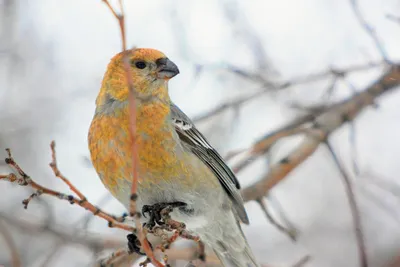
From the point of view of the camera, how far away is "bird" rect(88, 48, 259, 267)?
13.1ft

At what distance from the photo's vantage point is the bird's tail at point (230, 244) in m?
4.63

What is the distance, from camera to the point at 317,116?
4855 mm

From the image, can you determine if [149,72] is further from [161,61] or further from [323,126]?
[323,126]

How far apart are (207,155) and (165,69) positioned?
0.80m

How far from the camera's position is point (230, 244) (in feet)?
15.4

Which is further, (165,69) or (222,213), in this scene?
(222,213)

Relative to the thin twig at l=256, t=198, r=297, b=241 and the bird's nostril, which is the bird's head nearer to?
the bird's nostril

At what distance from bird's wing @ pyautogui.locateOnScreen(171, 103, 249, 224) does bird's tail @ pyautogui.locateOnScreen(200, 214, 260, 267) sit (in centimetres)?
16

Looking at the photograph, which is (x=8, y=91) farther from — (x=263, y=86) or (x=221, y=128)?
(x=263, y=86)

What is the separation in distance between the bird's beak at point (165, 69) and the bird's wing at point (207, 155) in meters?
0.31

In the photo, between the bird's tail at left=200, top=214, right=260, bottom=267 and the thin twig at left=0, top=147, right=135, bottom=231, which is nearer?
the thin twig at left=0, top=147, right=135, bottom=231

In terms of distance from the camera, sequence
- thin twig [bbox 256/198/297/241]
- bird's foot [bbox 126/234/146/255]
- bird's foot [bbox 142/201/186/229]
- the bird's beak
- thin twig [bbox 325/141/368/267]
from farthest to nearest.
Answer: the bird's beak, thin twig [bbox 256/198/297/241], bird's foot [bbox 126/234/146/255], bird's foot [bbox 142/201/186/229], thin twig [bbox 325/141/368/267]

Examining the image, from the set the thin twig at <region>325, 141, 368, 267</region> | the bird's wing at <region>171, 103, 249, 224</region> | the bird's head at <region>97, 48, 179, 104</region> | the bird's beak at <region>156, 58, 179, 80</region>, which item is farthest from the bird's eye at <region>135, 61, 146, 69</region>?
the thin twig at <region>325, 141, 368, 267</region>

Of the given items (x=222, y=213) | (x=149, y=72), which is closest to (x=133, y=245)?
(x=222, y=213)
